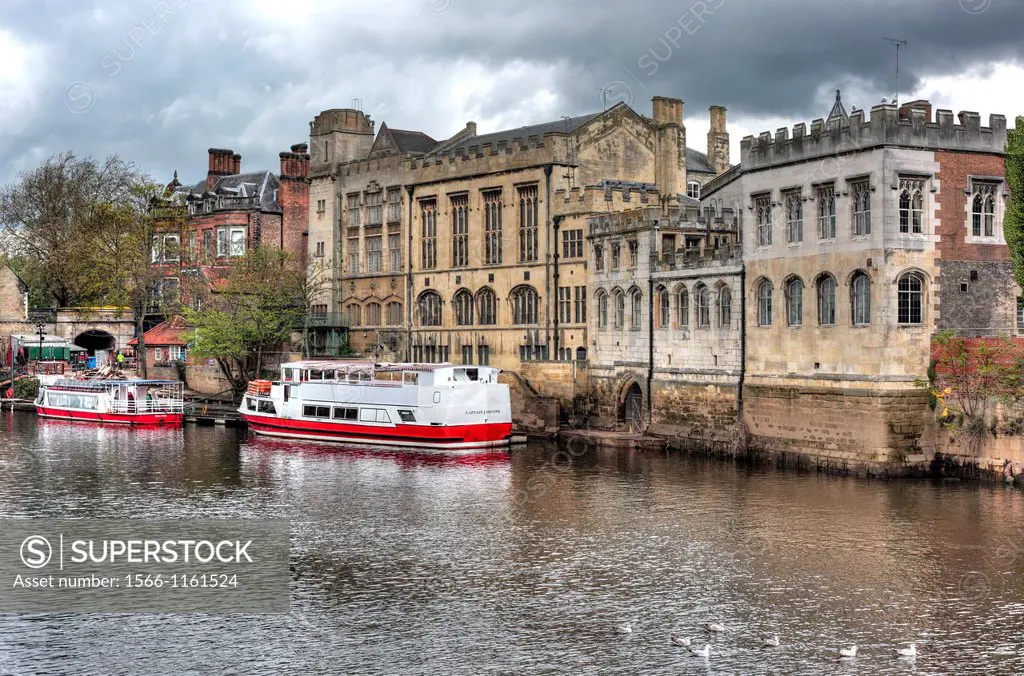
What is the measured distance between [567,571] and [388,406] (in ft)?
98.4

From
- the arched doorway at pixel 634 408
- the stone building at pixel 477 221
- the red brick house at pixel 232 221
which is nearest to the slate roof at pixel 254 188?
the red brick house at pixel 232 221

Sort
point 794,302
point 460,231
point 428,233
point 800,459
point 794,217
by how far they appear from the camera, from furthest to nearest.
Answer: point 428,233 < point 460,231 < point 794,302 < point 794,217 < point 800,459

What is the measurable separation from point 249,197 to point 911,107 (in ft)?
196

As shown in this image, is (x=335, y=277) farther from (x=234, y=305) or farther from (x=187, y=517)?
(x=187, y=517)

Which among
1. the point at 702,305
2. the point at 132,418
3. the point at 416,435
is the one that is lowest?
the point at 416,435

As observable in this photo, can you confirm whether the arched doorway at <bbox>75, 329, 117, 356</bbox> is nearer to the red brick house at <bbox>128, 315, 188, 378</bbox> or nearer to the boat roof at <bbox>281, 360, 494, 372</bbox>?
the red brick house at <bbox>128, 315, 188, 378</bbox>

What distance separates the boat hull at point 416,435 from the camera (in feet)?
204

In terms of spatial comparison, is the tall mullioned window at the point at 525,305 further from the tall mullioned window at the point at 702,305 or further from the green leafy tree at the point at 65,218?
the green leafy tree at the point at 65,218

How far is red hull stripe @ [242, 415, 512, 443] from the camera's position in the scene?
62.3 meters

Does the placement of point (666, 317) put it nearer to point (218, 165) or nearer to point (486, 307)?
point (486, 307)

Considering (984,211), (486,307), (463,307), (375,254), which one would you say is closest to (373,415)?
(486,307)

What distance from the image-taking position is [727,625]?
30.1 meters

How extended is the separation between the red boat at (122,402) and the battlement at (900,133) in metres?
40.6

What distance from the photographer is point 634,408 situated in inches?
2559
